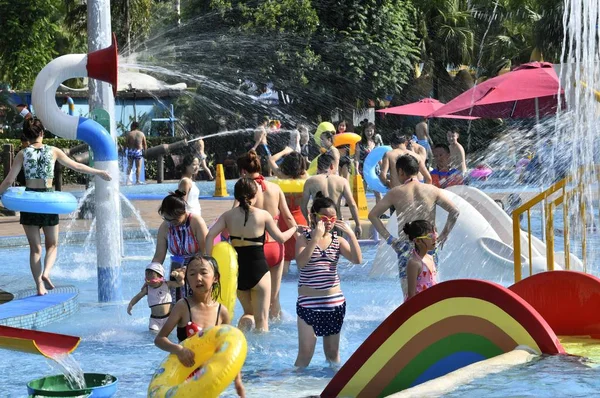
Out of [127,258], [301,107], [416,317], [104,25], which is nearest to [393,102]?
[301,107]

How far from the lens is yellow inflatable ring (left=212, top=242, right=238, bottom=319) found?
20.0 feet

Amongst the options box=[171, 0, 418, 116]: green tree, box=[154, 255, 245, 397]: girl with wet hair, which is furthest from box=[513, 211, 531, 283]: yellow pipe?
box=[171, 0, 418, 116]: green tree

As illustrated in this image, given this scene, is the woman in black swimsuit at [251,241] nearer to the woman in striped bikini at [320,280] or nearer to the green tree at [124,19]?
the woman in striped bikini at [320,280]

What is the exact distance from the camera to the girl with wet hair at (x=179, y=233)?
6871mm

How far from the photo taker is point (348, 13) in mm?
28859

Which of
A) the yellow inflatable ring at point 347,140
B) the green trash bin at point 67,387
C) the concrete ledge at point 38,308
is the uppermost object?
the yellow inflatable ring at point 347,140

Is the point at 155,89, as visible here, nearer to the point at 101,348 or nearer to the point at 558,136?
the point at 558,136

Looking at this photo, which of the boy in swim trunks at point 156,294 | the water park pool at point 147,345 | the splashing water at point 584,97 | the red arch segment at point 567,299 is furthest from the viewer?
the splashing water at point 584,97

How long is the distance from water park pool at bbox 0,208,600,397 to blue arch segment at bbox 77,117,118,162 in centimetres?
142

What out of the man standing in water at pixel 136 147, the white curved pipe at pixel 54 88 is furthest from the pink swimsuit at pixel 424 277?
the man standing in water at pixel 136 147

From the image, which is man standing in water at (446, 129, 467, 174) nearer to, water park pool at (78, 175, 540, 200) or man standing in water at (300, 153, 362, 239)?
man standing in water at (300, 153, 362, 239)

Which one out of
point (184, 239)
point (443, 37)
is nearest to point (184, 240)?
point (184, 239)

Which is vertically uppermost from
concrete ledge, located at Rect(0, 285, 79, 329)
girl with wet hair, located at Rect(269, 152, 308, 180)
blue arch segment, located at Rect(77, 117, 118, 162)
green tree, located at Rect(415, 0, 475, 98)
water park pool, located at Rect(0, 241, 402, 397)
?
green tree, located at Rect(415, 0, 475, 98)

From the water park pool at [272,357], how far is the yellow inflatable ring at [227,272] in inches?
23.0
